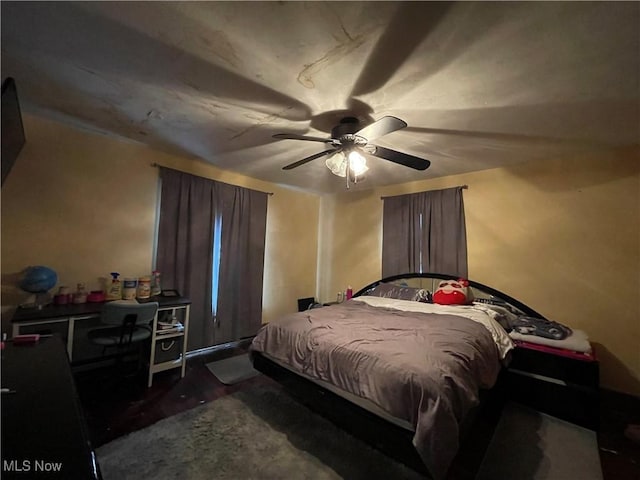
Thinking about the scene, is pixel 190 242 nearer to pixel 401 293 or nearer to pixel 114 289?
pixel 114 289

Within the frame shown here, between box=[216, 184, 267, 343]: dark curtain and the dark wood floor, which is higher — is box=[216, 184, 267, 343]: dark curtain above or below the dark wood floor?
above

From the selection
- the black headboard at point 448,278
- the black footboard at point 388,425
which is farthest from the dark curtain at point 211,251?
the black headboard at point 448,278

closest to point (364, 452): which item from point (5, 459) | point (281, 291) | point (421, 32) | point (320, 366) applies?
point (320, 366)

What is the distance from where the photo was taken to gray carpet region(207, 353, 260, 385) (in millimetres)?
2684

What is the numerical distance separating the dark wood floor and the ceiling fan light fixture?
7.23 ft

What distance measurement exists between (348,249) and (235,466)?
133 inches

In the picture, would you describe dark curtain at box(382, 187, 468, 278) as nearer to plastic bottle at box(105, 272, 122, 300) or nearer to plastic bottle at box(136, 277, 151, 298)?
plastic bottle at box(136, 277, 151, 298)

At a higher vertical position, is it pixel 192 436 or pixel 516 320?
pixel 516 320

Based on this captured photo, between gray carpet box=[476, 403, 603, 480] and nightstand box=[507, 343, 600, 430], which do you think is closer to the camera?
gray carpet box=[476, 403, 603, 480]

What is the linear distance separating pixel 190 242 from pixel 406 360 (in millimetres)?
2768

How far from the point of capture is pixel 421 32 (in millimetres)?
1332

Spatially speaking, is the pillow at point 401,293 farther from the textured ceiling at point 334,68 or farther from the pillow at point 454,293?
the textured ceiling at point 334,68

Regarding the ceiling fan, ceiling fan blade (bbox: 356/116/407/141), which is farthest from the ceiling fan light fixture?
ceiling fan blade (bbox: 356/116/407/141)

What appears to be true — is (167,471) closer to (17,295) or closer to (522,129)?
(17,295)
